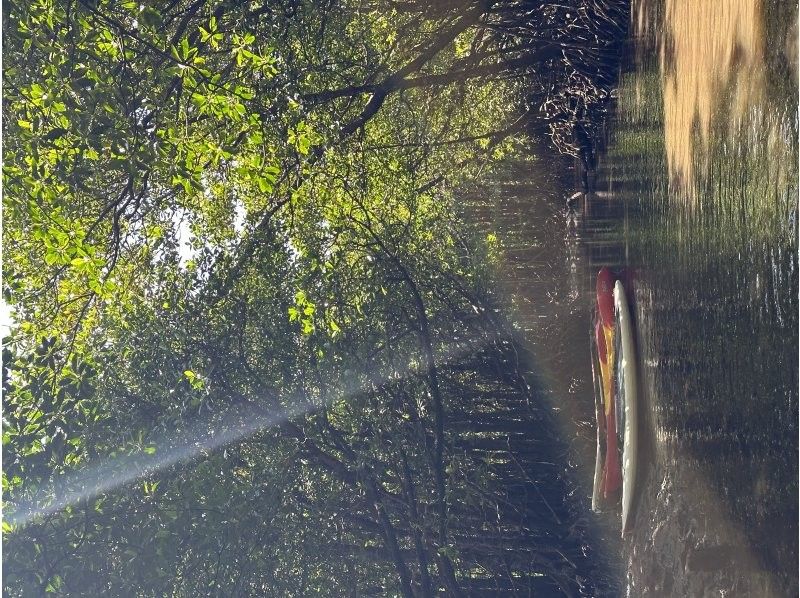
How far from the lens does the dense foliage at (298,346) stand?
7.84 meters

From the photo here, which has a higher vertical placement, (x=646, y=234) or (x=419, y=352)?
(x=646, y=234)

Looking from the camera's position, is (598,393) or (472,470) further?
(472,470)

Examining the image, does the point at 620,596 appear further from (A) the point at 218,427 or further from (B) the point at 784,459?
(B) the point at 784,459

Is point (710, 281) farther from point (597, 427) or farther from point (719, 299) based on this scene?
point (597, 427)

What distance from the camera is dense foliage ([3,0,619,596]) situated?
784 centimetres

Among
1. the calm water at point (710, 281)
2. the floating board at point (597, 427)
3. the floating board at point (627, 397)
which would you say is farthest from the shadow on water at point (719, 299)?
the floating board at point (597, 427)

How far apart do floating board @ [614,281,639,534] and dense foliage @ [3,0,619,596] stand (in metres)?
2.38

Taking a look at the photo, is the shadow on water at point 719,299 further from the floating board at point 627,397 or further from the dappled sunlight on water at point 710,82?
the floating board at point 627,397

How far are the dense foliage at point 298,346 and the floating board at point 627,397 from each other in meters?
2.38

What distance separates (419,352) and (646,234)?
331 centimetres

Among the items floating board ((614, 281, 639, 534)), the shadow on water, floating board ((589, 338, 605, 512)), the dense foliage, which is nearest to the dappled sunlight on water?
the shadow on water

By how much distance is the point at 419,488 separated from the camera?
9625mm

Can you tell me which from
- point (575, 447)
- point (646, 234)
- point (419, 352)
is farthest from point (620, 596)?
point (646, 234)

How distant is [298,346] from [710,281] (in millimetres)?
4886
